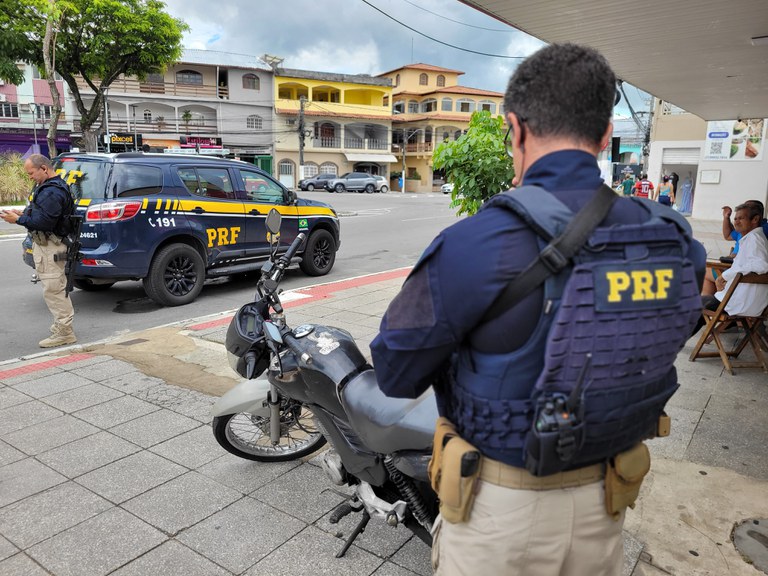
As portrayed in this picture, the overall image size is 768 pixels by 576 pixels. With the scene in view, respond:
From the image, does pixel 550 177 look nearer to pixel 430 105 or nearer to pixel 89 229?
pixel 89 229

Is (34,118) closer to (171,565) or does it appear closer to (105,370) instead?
(105,370)

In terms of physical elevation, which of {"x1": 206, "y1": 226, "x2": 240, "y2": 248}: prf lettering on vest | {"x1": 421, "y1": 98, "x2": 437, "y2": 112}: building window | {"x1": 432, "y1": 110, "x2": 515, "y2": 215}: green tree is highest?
{"x1": 421, "y1": 98, "x2": 437, "y2": 112}: building window

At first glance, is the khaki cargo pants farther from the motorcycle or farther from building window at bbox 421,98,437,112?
building window at bbox 421,98,437,112

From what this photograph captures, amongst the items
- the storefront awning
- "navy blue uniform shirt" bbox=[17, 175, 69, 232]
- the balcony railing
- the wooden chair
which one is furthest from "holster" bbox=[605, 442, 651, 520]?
the storefront awning

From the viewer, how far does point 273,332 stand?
2701mm

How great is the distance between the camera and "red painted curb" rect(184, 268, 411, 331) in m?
6.72

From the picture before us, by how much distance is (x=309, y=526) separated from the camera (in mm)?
2895

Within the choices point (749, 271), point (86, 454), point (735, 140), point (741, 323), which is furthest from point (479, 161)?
point (735, 140)

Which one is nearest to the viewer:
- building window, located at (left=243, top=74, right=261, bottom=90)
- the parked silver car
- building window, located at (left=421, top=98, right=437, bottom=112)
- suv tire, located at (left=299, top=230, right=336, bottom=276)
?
suv tire, located at (left=299, top=230, right=336, bottom=276)

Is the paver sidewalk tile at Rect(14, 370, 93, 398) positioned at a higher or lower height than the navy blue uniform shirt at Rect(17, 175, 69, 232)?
lower

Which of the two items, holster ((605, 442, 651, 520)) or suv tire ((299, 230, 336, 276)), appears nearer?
holster ((605, 442, 651, 520))

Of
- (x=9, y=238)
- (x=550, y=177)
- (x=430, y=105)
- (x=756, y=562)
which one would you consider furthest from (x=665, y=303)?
(x=430, y=105)

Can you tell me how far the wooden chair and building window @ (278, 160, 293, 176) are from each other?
4446 centimetres

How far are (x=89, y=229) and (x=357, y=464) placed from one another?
5933 millimetres
